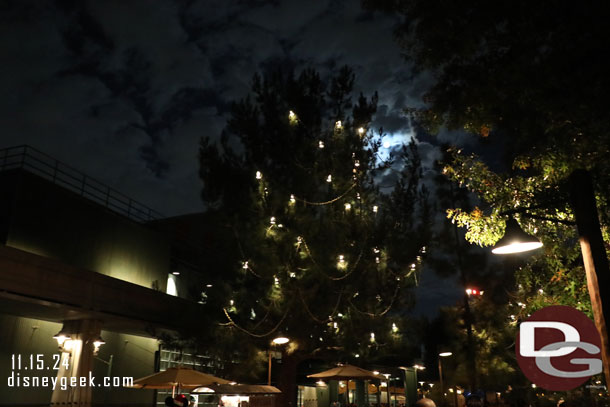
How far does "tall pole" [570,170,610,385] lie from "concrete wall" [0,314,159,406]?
1667 centimetres

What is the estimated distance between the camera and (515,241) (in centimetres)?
484

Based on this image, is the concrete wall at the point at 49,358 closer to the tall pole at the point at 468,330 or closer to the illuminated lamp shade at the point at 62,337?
the illuminated lamp shade at the point at 62,337

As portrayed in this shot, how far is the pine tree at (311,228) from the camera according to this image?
16578 mm

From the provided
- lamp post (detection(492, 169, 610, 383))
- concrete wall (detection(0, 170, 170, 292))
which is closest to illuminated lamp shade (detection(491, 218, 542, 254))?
lamp post (detection(492, 169, 610, 383))

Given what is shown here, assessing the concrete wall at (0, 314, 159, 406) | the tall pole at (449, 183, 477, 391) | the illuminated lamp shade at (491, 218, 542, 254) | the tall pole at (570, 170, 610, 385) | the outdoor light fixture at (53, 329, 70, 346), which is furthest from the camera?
the tall pole at (449, 183, 477, 391)

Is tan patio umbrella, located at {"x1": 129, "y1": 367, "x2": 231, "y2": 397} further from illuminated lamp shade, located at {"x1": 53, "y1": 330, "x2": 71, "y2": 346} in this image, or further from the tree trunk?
the tree trunk

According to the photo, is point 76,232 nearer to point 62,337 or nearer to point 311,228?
point 62,337

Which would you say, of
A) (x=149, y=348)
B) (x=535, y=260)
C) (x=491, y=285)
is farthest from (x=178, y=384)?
(x=491, y=285)

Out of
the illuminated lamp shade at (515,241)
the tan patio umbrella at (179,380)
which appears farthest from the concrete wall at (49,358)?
the illuminated lamp shade at (515,241)

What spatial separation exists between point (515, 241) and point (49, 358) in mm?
17201

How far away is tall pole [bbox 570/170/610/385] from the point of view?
4.52 meters

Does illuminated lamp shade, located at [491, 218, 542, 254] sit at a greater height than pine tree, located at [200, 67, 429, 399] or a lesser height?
lesser

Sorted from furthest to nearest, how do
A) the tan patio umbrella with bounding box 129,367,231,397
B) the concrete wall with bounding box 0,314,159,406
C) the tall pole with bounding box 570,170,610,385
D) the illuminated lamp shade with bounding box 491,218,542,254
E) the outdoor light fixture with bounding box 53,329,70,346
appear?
the outdoor light fixture with bounding box 53,329,70,346
the concrete wall with bounding box 0,314,159,406
the tan patio umbrella with bounding box 129,367,231,397
the illuminated lamp shade with bounding box 491,218,542,254
the tall pole with bounding box 570,170,610,385

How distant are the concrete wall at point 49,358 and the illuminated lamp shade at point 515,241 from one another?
16.1m
